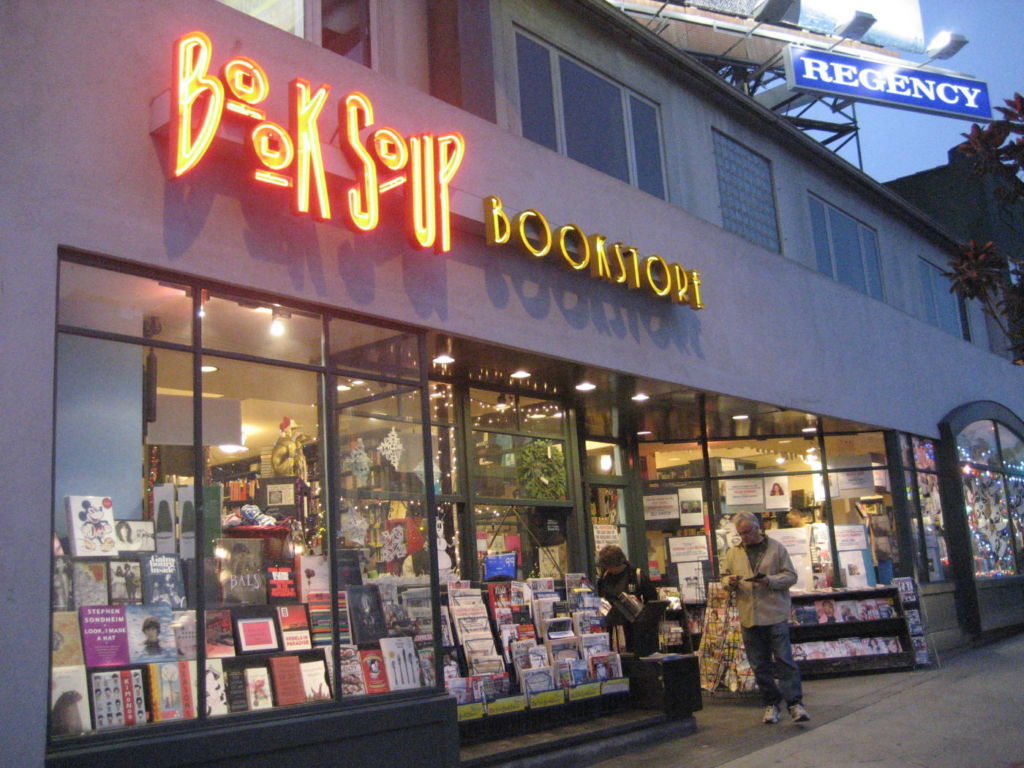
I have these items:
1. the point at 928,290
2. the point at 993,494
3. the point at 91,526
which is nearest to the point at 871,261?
the point at 928,290

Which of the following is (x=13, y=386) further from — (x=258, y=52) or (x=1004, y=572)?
(x=1004, y=572)

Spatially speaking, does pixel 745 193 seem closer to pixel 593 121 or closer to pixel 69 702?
pixel 593 121

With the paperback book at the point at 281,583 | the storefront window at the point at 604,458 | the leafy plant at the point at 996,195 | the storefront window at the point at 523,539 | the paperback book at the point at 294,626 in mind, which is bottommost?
the paperback book at the point at 294,626

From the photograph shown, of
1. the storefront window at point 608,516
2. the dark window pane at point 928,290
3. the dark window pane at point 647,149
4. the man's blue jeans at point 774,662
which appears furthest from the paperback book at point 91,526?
the dark window pane at point 928,290

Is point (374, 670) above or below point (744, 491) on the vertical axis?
below

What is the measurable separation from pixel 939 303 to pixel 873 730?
13.6 metres

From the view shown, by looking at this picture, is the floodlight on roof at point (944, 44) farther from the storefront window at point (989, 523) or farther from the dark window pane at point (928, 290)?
the storefront window at point (989, 523)

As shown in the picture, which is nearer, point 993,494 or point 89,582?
point 89,582

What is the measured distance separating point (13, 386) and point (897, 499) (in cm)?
1400

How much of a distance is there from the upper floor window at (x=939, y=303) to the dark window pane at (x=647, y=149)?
9143 millimetres

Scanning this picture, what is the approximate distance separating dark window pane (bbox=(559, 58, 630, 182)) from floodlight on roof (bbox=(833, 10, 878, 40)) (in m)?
12.5

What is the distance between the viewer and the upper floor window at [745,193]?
579 inches

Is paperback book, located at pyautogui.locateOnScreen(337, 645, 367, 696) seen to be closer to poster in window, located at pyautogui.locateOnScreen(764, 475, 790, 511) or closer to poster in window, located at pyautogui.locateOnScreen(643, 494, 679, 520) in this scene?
poster in window, located at pyautogui.locateOnScreen(643, 494, 679, 520)

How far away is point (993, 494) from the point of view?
64.5ft
